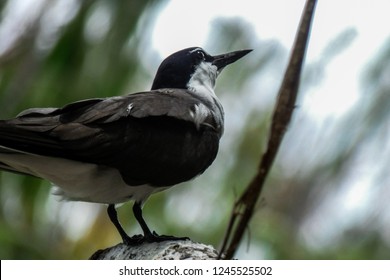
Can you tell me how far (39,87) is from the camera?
20.5 ft

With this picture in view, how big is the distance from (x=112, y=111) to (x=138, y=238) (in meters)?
0.68

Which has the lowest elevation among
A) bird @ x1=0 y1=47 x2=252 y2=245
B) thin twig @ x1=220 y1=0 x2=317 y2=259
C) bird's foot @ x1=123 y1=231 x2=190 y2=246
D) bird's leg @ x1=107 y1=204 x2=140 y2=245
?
bird's leg @ x1=107 y1=204 x2=140 y2=245

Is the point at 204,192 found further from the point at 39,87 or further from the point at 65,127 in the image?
the point at 65,127

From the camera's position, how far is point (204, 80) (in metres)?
6.11

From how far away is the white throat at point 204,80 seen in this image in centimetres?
583

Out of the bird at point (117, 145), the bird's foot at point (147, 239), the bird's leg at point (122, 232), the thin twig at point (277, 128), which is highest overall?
the thin twig at point (277, 128)

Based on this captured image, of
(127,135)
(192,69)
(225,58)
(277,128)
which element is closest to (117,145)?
(127,135)

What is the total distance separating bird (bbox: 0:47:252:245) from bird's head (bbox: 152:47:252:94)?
61 cm

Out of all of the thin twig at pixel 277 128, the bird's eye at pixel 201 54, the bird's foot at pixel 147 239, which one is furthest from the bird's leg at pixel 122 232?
the thin twig at pixel 277 128

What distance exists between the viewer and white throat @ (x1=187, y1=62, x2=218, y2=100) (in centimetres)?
583

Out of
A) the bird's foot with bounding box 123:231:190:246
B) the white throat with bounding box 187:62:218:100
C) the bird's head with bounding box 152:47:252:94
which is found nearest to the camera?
the bird's foot with bounding box 123:231:190:246

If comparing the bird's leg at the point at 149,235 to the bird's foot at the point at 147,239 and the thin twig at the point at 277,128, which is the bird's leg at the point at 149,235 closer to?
the bird's foot at the point at 147,239

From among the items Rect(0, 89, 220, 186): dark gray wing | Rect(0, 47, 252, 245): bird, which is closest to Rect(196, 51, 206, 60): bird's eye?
Rect(0, 47, 252, 245): bird

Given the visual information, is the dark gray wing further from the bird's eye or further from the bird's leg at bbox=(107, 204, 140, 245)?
the bird's eye
